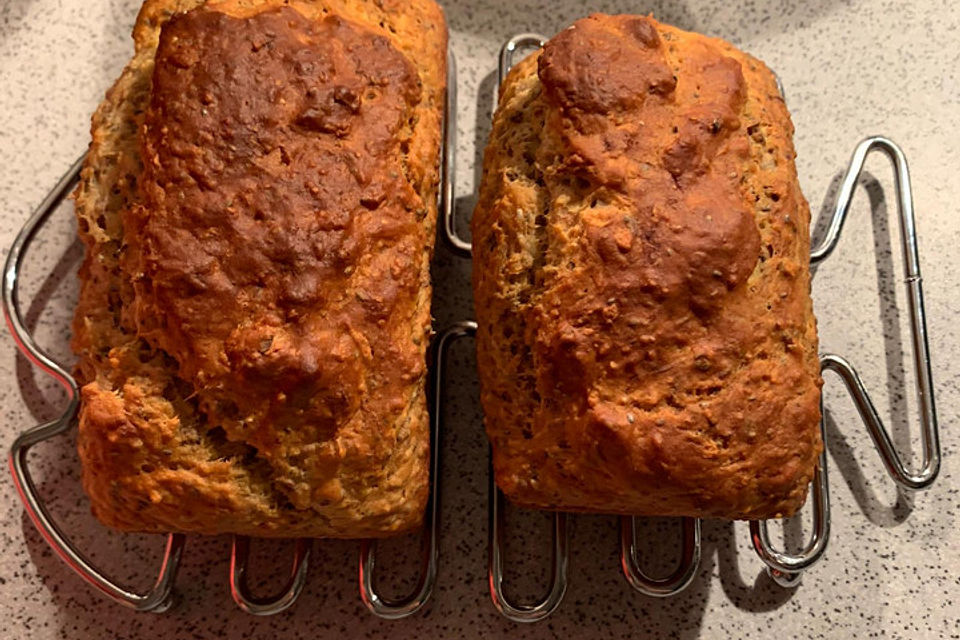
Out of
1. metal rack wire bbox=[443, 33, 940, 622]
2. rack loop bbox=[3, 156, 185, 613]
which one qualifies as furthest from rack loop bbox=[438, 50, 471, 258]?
rack loop bbox=[3, 156, 185, 613]

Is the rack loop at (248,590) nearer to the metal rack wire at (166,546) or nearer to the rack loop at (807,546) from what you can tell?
the metal rack wire at (166,546)

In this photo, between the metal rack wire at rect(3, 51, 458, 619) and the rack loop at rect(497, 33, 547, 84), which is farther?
the rack loop at rect(497, 33, 547, 84)

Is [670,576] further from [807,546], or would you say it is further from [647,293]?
[647,293]

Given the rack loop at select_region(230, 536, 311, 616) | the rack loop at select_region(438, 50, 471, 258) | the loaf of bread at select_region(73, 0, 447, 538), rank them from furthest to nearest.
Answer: the rack loop at select_region(438, 50, 471, 258)
the rack loop at select_region(230, 536, 311, 616)
the loaf of bread at select_region(73, 0, 447, 538)

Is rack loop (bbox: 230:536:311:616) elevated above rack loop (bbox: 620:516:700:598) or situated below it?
below

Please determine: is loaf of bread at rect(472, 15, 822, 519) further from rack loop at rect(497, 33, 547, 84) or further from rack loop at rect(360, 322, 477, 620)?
rack loop at rect(497, 33, 547, 84)

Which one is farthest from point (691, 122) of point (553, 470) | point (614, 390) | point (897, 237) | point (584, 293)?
point (897, 237)

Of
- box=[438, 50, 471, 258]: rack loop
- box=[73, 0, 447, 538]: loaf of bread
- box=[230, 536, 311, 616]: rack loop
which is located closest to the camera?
box=[73, 0, 447, 538]: loaf of bread

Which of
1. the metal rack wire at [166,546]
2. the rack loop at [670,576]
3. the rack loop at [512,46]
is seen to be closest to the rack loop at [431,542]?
the metal rack wire at [166,546]
